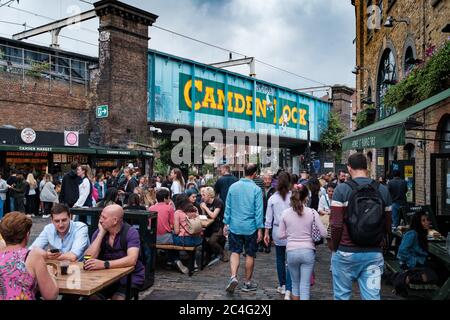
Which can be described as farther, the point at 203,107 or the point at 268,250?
the point at 203,107

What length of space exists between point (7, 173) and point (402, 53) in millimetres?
14607

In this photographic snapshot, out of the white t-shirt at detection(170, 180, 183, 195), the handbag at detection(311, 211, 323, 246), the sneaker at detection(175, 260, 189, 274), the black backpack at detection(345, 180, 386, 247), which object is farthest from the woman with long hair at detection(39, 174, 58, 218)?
the black backpack at detection(345, 180, 386, 247)

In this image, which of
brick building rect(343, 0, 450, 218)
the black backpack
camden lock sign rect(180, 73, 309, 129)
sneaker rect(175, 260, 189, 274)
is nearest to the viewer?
the black backpack

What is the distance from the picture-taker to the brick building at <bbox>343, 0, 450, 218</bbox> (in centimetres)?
798

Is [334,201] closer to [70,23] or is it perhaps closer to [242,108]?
[242,108]

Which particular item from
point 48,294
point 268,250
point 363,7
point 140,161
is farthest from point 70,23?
point 48,294

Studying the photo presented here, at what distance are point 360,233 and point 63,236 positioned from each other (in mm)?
3102

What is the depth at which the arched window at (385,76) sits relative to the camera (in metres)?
15.5

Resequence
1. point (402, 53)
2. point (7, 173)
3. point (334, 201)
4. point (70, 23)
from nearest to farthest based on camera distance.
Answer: point (334, 201) → point (402, 53) → point (7, 173) → point (70, 23)

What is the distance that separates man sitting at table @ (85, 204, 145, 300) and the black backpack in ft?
7.03

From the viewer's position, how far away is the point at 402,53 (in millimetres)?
14094

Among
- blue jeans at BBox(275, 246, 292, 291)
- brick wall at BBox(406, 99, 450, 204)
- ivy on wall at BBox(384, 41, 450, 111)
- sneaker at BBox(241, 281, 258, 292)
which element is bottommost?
sneaker at BBox(241, 281, 258, 292)

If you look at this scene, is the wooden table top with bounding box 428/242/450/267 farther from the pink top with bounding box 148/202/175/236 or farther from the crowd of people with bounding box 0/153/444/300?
the pink top with bounding box 148/202/175/236

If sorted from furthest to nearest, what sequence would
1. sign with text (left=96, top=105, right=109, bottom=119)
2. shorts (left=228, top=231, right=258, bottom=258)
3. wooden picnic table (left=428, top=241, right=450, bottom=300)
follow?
sign with text (left=96, top=105, right=109, bottom=119) < shorts (left=228, top=231, right=258, bottom=258) < wooden picnic table (left=428, top=241, right=450, bottom=300)
